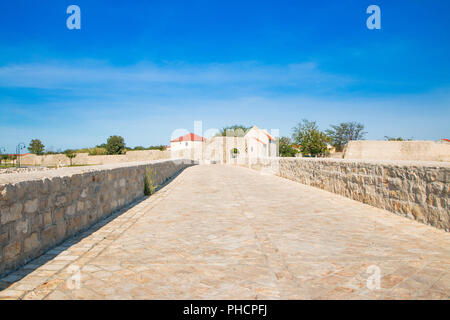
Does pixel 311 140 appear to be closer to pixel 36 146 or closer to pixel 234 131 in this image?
pixel 234 131

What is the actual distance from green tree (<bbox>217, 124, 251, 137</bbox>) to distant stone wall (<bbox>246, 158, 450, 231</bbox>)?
5651 cm

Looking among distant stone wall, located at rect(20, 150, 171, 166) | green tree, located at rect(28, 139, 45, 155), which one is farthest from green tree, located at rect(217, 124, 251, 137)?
green tree, located at rect(28, 139, 45, 155)

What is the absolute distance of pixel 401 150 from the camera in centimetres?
2175

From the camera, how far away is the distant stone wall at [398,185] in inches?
207

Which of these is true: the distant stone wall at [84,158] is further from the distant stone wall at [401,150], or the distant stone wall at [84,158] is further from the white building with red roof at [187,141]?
the distant stone wall at [401,150]

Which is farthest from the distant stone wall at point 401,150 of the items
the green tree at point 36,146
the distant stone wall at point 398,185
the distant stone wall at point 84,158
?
the green tree at point 36,146

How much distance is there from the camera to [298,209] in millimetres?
7352

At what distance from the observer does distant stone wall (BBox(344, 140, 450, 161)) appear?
1975 cm

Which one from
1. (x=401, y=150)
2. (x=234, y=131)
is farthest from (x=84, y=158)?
(x=401, y=150)

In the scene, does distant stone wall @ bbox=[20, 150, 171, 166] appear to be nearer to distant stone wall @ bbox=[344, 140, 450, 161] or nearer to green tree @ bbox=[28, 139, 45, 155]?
green tree @ bbox=[28, 139, 45, 155]

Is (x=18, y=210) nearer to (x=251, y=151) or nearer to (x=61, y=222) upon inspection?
(x=61, y=222)
